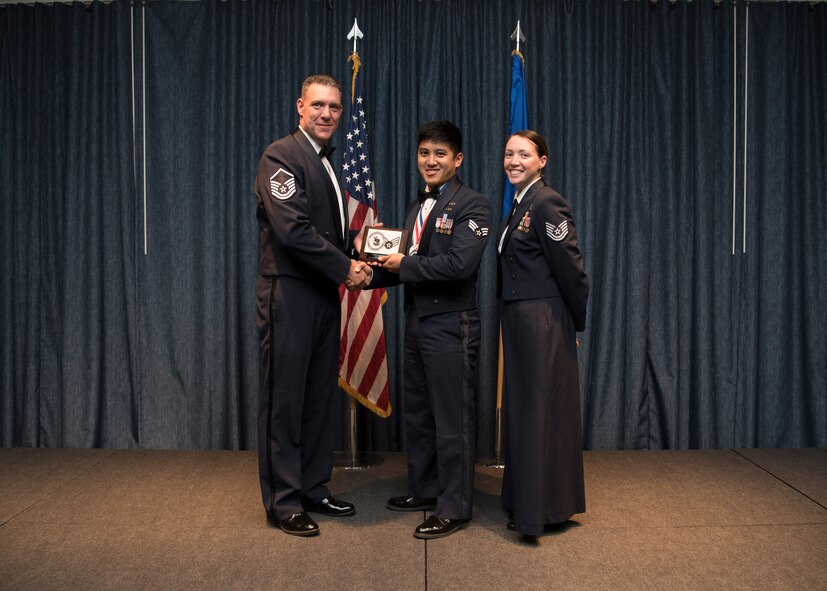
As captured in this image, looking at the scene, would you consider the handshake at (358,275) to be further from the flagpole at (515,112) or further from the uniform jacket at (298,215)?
the flagpole at (515,112)

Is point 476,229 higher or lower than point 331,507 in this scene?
higher

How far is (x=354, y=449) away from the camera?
14.0 feet

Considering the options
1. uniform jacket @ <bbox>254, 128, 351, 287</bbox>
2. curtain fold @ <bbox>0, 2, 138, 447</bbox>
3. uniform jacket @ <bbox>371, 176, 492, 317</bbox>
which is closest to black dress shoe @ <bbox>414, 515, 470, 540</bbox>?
uniform jacket @ <bbox>371, 176, 492, 317</bbox>

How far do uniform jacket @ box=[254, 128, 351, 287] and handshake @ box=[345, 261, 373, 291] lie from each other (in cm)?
4

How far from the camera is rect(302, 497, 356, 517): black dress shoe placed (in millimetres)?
3320

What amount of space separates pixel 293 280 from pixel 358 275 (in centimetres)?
28

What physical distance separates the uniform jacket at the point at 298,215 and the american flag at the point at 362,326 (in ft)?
2.89

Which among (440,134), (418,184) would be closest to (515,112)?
(418,184)

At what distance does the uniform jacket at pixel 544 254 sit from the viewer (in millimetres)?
3010

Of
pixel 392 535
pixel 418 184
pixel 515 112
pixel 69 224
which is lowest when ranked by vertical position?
pixel 392 535

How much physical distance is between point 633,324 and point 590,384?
450mm

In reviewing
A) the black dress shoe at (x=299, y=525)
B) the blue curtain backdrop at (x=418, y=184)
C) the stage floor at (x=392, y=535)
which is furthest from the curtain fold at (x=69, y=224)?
the black dress shoe at (x=299, y=525)

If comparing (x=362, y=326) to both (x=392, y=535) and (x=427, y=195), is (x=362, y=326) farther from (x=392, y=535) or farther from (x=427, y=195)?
(x=392, y=535)

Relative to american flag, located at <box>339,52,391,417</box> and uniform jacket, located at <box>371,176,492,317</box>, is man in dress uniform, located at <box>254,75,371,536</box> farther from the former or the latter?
american flag, located at <box>339,52,391,417</box>
